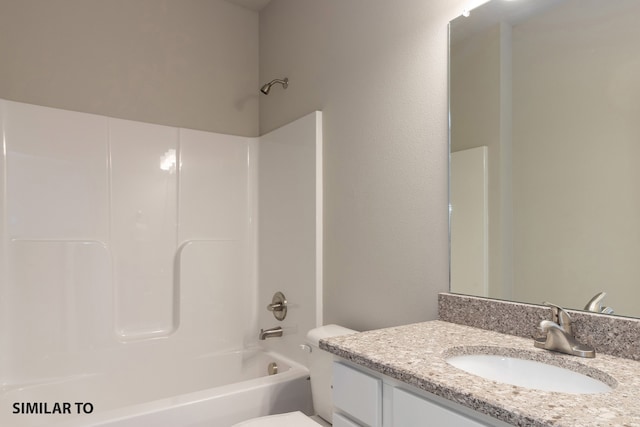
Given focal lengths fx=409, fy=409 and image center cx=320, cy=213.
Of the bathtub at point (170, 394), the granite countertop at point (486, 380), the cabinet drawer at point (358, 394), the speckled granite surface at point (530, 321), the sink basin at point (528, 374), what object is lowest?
the bathtub at point (170, 394)

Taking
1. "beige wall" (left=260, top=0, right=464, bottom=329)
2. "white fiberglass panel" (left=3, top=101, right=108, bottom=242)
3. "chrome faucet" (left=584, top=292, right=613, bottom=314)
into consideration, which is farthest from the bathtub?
"chrome faucet" (left=584, top=292, right=613, bottom=314)

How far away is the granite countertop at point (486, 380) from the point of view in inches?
26.7

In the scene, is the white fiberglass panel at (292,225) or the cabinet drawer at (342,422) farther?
the white fiberglass panel at (292,225)

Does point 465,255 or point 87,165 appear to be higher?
point 87,165

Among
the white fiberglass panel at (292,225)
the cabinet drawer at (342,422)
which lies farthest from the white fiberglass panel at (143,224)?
the cabinet drawer at (342,422)

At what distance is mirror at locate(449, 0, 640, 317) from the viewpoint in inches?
41.1

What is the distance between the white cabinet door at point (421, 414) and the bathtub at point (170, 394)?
1.07 meters

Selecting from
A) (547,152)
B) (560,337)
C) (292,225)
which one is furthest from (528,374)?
(292,225)

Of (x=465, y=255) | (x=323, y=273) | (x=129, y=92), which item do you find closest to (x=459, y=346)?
(x=465, y=255)

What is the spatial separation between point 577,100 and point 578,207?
0.97 feet

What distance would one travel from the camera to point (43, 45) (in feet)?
7.08

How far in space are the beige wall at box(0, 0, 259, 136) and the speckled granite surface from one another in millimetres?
1920

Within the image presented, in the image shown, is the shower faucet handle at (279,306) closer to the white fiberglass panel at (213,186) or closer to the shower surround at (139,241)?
the shower surround at (139,241)

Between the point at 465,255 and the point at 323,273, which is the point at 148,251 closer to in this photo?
the point at 323,273
